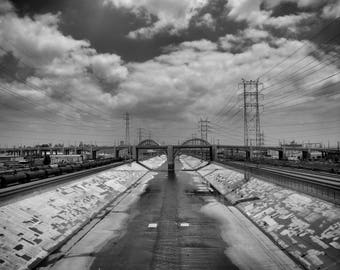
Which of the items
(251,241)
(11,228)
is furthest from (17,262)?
(251,241)

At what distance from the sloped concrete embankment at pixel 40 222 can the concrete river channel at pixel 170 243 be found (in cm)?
134

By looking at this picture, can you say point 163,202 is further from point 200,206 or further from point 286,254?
point 286,254

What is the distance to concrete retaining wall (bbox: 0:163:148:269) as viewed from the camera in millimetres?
21391

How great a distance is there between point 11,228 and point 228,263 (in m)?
20.4

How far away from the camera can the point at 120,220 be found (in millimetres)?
37062

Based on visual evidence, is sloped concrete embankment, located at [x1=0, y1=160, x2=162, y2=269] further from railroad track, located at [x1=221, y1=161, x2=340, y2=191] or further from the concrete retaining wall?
railroad track, located at [x1=221, y1=161, x2=340, y2=191]

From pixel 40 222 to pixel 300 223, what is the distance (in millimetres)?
28147

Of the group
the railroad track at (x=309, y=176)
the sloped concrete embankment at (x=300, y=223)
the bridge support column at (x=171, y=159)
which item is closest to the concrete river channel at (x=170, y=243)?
the sloped concrete embankment at (x=300, y=223)

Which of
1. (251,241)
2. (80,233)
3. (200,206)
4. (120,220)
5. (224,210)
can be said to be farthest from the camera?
(200,206)

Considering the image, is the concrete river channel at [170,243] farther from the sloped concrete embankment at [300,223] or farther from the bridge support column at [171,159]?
the bridge support column at [171,159]

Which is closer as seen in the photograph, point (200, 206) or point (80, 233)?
point (80, 233)

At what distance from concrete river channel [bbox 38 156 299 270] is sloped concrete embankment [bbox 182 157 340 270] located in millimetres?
Answer: 1339

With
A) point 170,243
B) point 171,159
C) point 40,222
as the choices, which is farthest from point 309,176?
point 171,159

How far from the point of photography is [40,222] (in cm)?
2811
